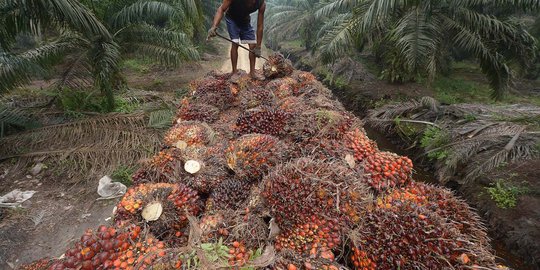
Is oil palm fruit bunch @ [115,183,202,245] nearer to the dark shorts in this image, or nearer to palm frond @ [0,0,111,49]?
palm frond @ [0,0,111,49]

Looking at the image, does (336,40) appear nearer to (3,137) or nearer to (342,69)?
(342,69)

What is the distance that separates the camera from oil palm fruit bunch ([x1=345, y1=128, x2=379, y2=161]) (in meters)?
1.99

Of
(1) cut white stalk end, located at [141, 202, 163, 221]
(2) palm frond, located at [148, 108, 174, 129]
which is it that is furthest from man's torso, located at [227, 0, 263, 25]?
(1) cut white stalk end, located at [141, 202, 163, 221]

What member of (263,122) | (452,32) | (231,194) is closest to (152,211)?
(231,194)

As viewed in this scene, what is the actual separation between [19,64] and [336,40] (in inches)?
238

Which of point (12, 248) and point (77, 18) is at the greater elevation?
point (77, 18)

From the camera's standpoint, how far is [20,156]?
13.5 feet

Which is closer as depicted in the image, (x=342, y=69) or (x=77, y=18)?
(x=77, y=18)

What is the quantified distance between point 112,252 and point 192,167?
0.78m

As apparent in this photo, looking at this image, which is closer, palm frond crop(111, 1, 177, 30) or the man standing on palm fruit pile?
the man standing on palm fruit pile

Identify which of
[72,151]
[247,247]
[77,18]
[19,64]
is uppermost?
[77,18]

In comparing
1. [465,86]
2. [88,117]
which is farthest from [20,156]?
[465,86]

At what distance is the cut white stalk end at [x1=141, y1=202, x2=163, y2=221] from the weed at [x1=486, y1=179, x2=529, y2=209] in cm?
458

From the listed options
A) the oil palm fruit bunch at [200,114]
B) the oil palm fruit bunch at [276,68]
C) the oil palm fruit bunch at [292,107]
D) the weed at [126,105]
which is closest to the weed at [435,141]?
the oil palm fruit bunch at [276,68]
